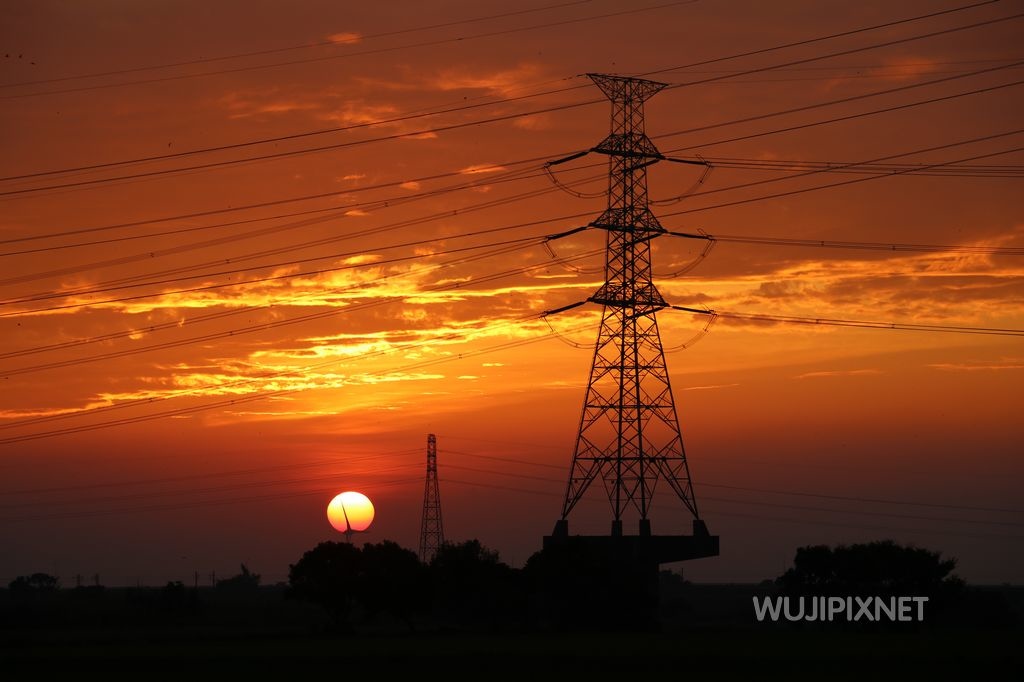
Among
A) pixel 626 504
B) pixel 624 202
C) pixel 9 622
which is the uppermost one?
pixel 624 202

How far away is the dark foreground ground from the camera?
215ft

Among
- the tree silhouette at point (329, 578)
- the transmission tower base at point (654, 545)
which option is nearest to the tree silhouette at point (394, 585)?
the tree silhouette at point (329, 578)

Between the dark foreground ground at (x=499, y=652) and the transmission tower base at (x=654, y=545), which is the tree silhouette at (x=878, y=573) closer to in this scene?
the dark foreground ground at (x=499, y=652)

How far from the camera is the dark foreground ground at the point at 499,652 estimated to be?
65500 mm

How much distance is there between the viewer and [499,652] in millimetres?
77375

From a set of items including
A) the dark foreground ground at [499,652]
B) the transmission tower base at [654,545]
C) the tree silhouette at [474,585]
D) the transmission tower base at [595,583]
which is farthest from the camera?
the tree silhouette at [474,585]

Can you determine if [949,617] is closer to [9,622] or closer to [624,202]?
[624,202]

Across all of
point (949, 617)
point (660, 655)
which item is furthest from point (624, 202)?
point (949, 617)

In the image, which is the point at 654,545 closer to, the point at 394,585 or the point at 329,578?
the point at 394,585

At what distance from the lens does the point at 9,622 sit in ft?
443

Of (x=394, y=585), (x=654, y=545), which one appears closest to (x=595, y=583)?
(x=654, y=545)

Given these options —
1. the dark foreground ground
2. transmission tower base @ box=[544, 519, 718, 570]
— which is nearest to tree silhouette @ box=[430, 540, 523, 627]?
the dark foreground ground

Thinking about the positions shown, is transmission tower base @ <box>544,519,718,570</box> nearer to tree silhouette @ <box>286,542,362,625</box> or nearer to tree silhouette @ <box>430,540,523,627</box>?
tree silhouette @ <box>430,540,523,627</box>

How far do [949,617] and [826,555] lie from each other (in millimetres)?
24536
